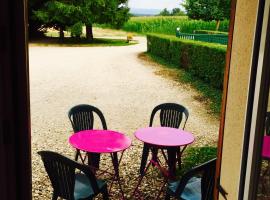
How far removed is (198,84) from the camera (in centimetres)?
1327

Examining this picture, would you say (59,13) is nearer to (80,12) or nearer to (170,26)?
(80,12)

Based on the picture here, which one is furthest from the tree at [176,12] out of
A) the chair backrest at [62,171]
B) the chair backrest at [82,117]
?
the chair backrest at [62,171]

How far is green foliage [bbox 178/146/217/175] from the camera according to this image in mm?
6250

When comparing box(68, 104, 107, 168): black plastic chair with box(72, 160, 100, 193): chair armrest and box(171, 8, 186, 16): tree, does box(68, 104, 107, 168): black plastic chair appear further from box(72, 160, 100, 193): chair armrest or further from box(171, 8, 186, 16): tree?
box(171, 8, 186, 16): tree

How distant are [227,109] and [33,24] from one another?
31739 mm

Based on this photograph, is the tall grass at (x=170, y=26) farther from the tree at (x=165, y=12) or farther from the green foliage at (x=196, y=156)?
the tree at (x=165, y=12)

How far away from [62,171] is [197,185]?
1565 mm

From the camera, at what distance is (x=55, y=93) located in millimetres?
11961

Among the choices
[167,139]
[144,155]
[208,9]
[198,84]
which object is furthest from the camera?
[208,9]

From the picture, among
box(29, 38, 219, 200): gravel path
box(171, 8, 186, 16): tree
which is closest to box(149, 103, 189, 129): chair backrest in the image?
box(29, 38, 219, 200): gravel path

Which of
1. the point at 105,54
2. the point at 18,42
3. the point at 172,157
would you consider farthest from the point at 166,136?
the point at 105,54

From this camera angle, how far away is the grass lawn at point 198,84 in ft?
34.8

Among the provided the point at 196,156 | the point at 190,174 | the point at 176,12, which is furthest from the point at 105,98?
the point at 176,12

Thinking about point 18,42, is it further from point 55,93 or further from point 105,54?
point 105,54
